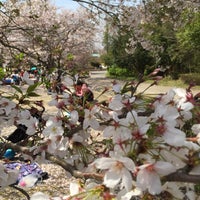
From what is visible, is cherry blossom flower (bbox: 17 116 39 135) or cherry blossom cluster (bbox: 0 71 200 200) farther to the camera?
cherry blossom flower (bbox: 17 116 39 135)

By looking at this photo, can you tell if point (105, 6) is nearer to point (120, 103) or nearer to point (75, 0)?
point (75, 0)

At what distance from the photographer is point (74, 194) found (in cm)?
80

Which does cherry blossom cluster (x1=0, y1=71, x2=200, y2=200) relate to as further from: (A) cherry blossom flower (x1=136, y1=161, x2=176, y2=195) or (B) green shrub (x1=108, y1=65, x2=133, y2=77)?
(B) green shrub (x1=108, y1=65, x2=133, y2=77)

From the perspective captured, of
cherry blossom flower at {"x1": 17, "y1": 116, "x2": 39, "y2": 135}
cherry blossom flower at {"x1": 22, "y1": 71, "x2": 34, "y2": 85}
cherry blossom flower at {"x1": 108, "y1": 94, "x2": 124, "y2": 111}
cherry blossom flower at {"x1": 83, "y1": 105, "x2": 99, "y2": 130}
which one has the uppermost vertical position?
cherry blossom flower at {"x1": 22, "y1": 71, "x2": 34, "y2": 85}

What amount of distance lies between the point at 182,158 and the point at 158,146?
0.19 ft

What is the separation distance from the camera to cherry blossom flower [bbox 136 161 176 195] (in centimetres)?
65

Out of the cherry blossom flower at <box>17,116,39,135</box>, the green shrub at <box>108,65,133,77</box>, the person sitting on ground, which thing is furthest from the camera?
the green shrub at <box>108,65,133,77</box>

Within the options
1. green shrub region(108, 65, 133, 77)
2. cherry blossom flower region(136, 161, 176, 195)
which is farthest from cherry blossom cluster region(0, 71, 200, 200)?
green shrub region(108, 65, 133, 77)

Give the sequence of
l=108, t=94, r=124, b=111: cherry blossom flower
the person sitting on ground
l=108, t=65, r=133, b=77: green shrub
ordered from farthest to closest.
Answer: l=108, t=65, r=133, b=77: green shrub, the person sitting on ground, l=108, t=94, r=124, b=111: cherry blossom flower

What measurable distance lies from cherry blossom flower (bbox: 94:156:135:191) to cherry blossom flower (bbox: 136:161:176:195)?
0.03 metres

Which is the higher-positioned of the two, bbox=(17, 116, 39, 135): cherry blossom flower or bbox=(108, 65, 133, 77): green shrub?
bbox=(17, 116, 39, 135): cherry blossom flower

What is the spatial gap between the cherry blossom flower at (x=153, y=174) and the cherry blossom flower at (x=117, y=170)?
0.08 feet

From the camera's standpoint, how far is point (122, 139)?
79 cm

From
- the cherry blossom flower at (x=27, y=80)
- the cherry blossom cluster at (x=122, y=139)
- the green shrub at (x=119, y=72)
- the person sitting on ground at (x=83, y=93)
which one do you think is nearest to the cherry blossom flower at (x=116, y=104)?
the cherry blossom cluster at (x=122, y=139)
